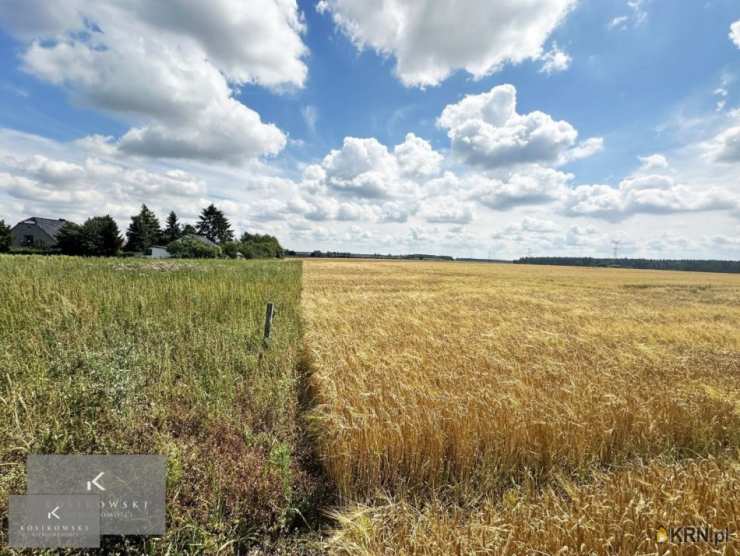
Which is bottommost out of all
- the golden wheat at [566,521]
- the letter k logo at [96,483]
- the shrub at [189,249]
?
the golden wheat at [566,521]

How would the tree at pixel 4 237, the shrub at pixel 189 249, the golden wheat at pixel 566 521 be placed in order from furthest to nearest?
the shrub at pixel 189 249
the tree at pixel 4 237
the golden wheat at pixel 566 521

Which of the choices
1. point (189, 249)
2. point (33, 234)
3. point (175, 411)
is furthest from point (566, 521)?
point (33, 234)

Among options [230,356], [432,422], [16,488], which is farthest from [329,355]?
[16,488]

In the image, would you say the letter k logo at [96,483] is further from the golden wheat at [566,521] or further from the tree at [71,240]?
the tree at [71,240]

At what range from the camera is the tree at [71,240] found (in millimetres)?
57750

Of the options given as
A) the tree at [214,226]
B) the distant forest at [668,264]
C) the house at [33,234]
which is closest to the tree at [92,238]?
the house at [33,234]

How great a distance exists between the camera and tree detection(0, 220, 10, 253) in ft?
178

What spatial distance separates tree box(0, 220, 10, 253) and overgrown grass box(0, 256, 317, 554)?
74.5 meters

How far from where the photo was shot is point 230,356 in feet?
19.5

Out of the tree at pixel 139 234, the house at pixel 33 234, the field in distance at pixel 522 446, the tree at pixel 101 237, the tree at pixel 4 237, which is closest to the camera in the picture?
the field in distance at pixel 522 446

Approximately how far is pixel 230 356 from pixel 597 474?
6.09 meters

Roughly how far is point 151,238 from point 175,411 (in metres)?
98.2

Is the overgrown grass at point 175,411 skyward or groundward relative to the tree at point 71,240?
groundward

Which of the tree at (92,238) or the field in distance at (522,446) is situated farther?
the tree at (92,238)
